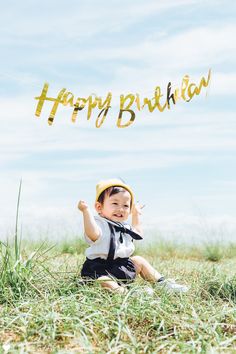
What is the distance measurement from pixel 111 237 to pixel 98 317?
1.32 metres

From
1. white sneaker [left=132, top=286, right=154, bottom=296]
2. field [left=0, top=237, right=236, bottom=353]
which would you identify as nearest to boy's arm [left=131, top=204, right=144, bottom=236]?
field [left=0, top=237, right=236, bottom=353]

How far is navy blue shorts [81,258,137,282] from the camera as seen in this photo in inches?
194

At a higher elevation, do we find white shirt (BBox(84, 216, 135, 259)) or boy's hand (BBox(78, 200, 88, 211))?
boy's hand (BBox(78, 200, 88, 211))

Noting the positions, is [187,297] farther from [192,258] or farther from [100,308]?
[192,258]

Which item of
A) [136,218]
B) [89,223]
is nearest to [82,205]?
[89,223]

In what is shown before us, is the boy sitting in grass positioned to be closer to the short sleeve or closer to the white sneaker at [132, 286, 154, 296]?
the short sleeve

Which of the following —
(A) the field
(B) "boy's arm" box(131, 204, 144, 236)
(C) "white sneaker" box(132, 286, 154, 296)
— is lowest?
(A) the field

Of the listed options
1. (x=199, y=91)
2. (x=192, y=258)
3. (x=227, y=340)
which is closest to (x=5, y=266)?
(x=227, y=340)

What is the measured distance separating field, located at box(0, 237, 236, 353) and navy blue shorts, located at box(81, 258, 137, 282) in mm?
99

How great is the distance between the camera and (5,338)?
11.6 ft

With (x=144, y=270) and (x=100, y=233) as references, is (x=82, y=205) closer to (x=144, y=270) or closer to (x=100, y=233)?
(x=100, y=233)

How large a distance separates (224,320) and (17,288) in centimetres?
130

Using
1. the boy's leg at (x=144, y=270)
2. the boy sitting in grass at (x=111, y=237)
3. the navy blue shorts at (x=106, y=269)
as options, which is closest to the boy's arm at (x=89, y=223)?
the boy sitting in grass at (x=111, y=237)

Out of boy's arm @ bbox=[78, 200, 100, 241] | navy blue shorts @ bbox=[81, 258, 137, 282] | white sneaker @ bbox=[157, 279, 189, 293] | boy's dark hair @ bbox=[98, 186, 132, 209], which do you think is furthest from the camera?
boy's dark hair @ bbox=[98, 186, 132, 209]
